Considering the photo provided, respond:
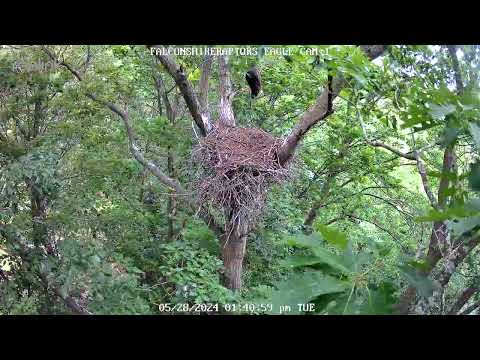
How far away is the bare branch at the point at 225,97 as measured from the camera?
3174 mm

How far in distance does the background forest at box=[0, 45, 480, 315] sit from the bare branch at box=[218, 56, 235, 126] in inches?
0.5

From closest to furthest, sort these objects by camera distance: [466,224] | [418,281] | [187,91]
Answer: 1. [466,224]
2. [418,281]
3. [187,91]

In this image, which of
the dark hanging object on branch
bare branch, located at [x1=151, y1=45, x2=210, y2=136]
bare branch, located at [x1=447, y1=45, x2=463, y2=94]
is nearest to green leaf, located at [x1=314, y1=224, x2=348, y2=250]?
bare branch, located at [x1=447, y1=45, x2=463, y2=94]

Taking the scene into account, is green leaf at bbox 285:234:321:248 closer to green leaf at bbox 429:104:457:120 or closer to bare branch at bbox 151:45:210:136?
green leaf at bbox 429:104:457:120

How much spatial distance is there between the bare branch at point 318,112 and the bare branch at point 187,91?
0.56 m

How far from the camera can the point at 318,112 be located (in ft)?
8.66

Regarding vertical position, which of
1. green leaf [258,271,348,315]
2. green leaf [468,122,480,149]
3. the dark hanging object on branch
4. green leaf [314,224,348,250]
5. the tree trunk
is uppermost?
the dark hanging object on branch

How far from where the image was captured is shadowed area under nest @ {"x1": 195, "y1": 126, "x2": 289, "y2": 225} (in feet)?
9.12

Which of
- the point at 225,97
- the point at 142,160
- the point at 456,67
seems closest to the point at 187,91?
the point at 225,97

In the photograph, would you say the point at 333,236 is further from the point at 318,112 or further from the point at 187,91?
the point at 187,91

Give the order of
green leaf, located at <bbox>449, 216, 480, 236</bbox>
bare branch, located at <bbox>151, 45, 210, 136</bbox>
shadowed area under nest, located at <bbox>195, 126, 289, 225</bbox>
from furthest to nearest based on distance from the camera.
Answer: bare branch, located at <bbox>151, 45, 210, 136</bbox>
shadowed area under nest, located at <bbox>195, 126, 289, 225</bbox>
green leaf, located at <bbox>449, 216, 480, 236</bbox>

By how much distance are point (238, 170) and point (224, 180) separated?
97 millimetres
